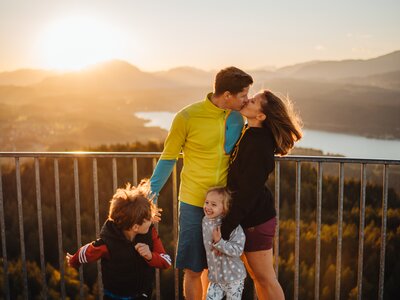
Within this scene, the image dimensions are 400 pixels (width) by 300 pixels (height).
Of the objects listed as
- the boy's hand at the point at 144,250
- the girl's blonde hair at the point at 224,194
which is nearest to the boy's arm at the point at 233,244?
the girl's blonde hair at the point at 224,194

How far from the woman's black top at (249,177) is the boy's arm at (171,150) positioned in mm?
315

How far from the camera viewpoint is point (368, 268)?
14.5 feet

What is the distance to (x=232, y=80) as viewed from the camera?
2203 mm

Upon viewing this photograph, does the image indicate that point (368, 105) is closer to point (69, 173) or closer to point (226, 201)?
point (69, 173)

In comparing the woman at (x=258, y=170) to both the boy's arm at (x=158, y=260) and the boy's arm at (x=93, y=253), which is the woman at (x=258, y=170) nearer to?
the boy's arm at (x=158, y=260)

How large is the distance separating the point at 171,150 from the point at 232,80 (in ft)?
1.69

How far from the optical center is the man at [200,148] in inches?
88.4

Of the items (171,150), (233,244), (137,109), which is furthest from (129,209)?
(137,109)

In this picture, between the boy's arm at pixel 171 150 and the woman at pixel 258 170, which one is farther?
the boy's arm at pixel 171 150

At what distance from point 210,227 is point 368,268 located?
285 cm

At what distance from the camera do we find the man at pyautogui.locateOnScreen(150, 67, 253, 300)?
88.4 inches

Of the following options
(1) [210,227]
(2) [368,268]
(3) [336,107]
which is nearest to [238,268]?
(1) [210,227]

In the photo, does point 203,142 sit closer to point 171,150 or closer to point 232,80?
point 171,150

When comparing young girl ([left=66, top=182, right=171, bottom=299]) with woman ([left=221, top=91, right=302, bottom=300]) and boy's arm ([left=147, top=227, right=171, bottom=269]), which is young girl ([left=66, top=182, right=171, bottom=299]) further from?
woman ([left=221, top=91, right=302, bottom=300])
